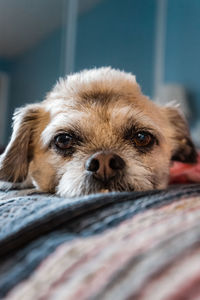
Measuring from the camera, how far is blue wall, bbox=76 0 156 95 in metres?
4.05

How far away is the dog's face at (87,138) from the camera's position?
3.25 feet

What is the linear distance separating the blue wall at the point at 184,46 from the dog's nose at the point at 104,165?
3400 millimetres

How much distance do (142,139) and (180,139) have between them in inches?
14.8

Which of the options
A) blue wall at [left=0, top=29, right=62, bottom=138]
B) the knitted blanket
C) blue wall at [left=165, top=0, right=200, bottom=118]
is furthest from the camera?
blue wall at [left=165, top=0, right=200, bottom=118]

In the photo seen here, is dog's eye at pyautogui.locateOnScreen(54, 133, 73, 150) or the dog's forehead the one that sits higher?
the dog's forehead

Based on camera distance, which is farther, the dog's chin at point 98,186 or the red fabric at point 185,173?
the red fabric at point 185,173

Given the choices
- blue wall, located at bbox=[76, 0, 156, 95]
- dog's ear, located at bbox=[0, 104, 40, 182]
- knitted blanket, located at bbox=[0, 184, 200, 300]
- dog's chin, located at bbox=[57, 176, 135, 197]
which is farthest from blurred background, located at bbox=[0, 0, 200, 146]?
knitted blanket, located at bbox=[0, 184, 200, 300]

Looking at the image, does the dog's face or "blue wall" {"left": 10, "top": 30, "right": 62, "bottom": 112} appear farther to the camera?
"blue wall" {"left": 10, "top": 30, "right": 62, "bottom": 112}

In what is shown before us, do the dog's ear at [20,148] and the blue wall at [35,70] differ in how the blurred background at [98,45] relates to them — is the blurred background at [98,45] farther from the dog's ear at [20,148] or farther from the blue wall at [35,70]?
the dog's ear at [20,148]

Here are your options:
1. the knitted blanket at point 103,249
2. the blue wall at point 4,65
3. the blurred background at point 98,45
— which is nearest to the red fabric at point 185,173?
the knitted blanket at point 103,249

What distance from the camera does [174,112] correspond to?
148cm

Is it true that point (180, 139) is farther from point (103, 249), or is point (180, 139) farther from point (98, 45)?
point (98, 45)

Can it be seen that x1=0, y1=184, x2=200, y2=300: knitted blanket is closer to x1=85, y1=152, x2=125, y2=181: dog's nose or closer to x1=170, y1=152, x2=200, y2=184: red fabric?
x1=85, y1=152, x2=125, y2=181: dog's nose

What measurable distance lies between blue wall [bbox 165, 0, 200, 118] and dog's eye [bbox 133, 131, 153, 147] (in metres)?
3.11
